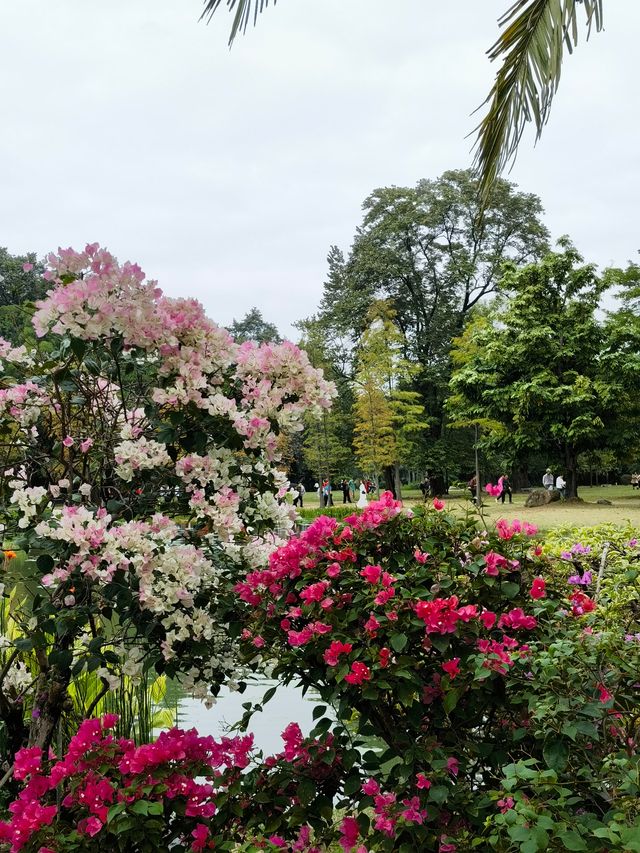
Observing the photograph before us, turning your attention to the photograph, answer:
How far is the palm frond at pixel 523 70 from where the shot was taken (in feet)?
14.7

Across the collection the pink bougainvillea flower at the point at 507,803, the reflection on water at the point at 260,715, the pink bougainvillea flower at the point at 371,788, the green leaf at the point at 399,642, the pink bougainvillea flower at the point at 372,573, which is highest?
the pink bougainvillea flower at the point at 372,573

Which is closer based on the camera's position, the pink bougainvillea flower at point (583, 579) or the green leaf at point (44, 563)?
the green leaf at point (44, 563)

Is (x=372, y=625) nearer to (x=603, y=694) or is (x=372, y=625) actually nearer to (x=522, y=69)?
(x=603, y=694)

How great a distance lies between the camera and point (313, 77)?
10914mm

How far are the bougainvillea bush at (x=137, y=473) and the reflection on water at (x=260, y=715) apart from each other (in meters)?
1.99

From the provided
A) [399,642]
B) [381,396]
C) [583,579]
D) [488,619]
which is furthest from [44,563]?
[381,396]

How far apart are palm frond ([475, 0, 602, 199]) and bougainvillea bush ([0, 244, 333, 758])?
9.61ft

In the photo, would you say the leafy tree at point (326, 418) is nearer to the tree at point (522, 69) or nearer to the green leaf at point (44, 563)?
the tree at point (522, 69)

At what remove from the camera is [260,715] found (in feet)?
17.1

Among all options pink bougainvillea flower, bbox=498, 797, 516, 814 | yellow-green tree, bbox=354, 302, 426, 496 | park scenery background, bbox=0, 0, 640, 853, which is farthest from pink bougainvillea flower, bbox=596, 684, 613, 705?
yellow-green tree, bbox=354, 302, 426, 496

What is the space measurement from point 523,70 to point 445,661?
4058mm

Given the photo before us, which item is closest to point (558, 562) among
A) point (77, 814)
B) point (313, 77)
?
point (77, 814)

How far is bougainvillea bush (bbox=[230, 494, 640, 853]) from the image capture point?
1.93m

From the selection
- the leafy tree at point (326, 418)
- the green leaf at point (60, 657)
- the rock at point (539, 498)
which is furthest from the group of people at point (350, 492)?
the green leaf at point (60, 657)
